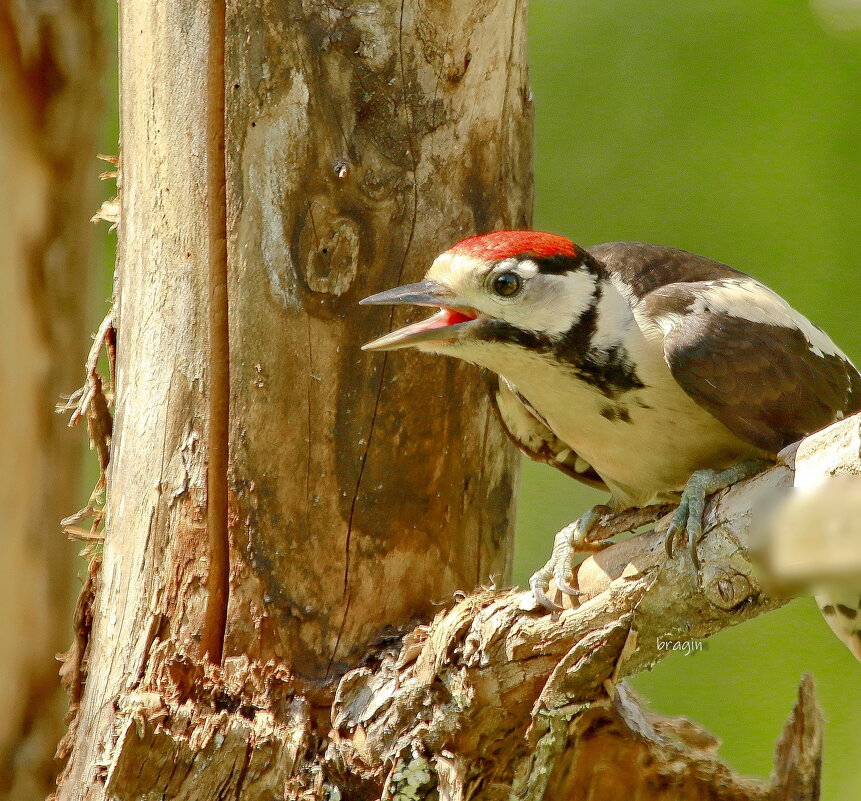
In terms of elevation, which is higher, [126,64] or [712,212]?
[126,64]

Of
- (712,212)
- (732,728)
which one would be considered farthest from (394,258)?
(732,728)

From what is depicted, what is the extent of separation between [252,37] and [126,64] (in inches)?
12.0

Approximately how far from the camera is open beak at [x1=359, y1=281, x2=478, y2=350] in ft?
5.88

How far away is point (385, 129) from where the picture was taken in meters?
1.92

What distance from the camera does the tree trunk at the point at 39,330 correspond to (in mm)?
2838

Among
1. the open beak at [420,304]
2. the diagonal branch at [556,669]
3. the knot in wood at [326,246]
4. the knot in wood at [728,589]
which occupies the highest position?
the knot in wood at [326,246]

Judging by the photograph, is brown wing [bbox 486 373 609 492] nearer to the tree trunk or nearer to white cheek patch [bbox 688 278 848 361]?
white cheek patch [bbox 688 278 848 361]

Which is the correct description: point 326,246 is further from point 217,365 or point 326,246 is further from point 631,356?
point 631,356

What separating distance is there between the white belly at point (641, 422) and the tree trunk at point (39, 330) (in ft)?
5.05

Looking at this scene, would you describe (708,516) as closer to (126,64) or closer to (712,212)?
(126,64)

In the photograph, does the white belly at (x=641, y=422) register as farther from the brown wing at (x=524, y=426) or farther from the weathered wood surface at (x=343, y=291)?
the weathered wood surface at (x=343, y=291)

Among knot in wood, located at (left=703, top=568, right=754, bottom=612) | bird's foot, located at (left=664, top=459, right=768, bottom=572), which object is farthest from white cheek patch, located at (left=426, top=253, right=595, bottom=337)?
knot in wood, located at (left=703, top=568, right=754, bottom=612)

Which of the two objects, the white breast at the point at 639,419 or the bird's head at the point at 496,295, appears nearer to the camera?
the bird's head at the point at 496,295

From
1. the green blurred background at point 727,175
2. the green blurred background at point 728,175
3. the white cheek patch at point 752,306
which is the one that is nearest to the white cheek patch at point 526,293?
the white cheek patch at point 752,306
